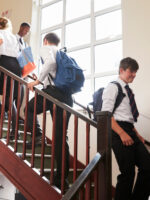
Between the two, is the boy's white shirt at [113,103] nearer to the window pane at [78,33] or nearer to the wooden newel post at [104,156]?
the wooden newel post at [104,156]

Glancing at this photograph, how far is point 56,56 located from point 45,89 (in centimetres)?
29

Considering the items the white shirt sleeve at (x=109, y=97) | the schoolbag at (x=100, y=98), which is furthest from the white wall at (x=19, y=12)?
the white shirt sleeve at (x=109, y=97)

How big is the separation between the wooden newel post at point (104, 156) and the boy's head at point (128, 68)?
37 cm

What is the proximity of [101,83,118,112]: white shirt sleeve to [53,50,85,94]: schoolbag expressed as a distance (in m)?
0.33

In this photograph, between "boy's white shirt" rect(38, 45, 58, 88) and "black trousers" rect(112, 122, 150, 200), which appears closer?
"black trousers" rect(112, 122, 150, 200)

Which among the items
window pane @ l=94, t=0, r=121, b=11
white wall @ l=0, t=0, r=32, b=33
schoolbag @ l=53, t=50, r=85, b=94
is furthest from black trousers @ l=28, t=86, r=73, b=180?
white wall @ l=0, t=0, r=32, b=33

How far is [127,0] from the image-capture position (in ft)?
12.1

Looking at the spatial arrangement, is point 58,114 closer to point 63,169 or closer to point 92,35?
point 63,169

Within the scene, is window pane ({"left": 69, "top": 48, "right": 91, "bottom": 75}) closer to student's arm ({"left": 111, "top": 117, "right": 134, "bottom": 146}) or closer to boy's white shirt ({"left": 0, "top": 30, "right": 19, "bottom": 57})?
boy's white shirt ({"left": 0, "top": 30, "right": 19, "bottom": 57})

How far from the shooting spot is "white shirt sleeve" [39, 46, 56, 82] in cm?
227

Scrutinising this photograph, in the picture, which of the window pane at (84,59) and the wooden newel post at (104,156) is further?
the window pane at (84,59)

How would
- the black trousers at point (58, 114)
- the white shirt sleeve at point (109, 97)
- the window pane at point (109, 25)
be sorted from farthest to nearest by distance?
1. the window pane at point (109, 25)
2. the black trousers at point (58, 114)
3. the white shirt sleeve at point (109, 97)

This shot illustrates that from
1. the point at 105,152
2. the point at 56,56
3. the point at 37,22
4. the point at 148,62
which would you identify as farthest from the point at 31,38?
the point at 105,152

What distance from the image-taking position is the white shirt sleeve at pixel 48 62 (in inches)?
89.2
